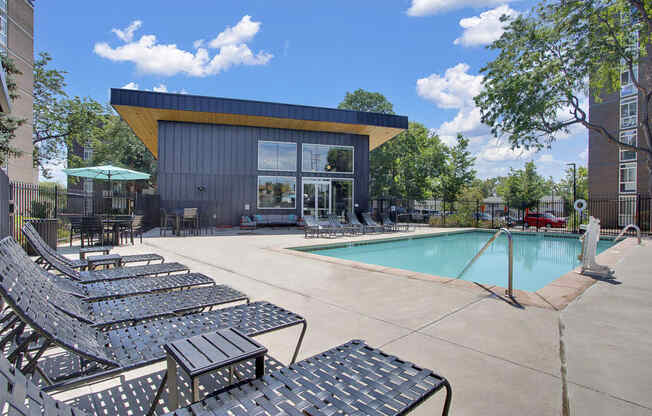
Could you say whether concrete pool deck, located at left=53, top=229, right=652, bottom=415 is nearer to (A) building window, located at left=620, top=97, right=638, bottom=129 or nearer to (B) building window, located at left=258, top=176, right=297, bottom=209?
(B) building window, located at left=258, top=176, right=297, bottom=209

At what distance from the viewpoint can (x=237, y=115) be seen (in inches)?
549

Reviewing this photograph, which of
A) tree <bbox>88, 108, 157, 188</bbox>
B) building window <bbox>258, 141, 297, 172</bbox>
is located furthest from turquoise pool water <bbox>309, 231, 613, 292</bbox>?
tree <bbox>88, 108, 157, 188</bbox>

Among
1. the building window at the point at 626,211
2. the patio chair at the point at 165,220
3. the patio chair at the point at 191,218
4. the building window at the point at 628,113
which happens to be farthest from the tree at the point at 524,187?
the patio chair at the point at 165,220

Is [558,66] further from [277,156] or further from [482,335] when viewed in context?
[482,335]

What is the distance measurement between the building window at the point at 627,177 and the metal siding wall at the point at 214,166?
2151 centimetres

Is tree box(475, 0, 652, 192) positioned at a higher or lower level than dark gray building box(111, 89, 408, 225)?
higher

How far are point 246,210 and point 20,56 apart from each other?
1755cm

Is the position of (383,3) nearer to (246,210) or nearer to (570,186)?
(246,210)

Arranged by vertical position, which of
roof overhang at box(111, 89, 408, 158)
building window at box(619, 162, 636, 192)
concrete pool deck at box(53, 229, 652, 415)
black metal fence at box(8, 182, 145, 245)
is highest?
roof overhang at box(111, 89, 408, 158)

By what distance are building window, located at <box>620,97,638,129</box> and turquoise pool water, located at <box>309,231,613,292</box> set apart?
13.7 m

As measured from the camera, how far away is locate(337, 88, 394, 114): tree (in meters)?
36.5

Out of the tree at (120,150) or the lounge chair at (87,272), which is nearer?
the lounge chair at (87,272)

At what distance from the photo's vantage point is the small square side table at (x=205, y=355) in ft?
4.44

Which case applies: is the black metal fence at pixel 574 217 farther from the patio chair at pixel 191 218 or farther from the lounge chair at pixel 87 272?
the lounge chair at pixel 87 272
